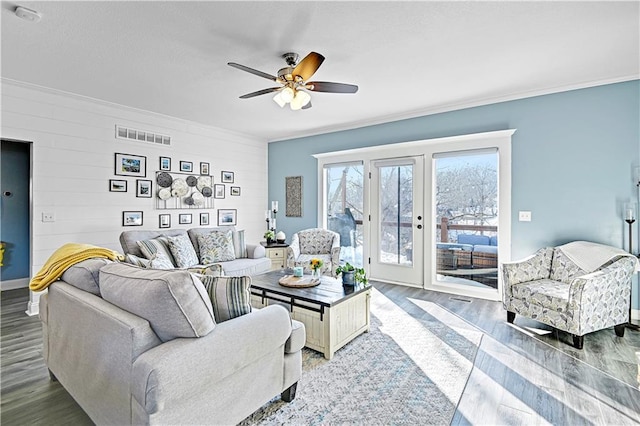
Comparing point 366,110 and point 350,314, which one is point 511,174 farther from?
point 350,314

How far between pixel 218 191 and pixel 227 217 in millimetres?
523

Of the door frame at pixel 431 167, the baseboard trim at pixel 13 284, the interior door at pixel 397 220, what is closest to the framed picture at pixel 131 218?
the baseboard trim at pixel 13 284

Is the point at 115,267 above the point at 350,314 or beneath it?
above

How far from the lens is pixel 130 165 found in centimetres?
467

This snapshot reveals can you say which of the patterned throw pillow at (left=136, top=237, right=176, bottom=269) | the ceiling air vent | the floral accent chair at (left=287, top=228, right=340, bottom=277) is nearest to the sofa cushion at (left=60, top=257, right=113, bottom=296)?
the patterned throw pillow at (left=136, top=237, right=176, bottom=269)

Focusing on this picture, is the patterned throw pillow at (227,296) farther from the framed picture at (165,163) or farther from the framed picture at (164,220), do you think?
the framed picture at (165,163)

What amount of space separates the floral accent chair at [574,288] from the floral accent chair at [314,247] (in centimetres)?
234

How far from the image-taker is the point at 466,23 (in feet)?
8.04

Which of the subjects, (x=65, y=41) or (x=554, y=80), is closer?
(x=65, y=41)

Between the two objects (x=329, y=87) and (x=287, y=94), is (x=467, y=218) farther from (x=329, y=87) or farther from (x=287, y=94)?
(x=287, y=94)

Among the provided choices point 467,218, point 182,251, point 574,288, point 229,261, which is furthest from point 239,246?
point 574,288

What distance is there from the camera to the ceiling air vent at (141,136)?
15.0 feet

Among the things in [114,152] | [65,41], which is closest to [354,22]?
[65,41]

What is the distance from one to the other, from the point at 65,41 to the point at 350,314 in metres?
3.47
